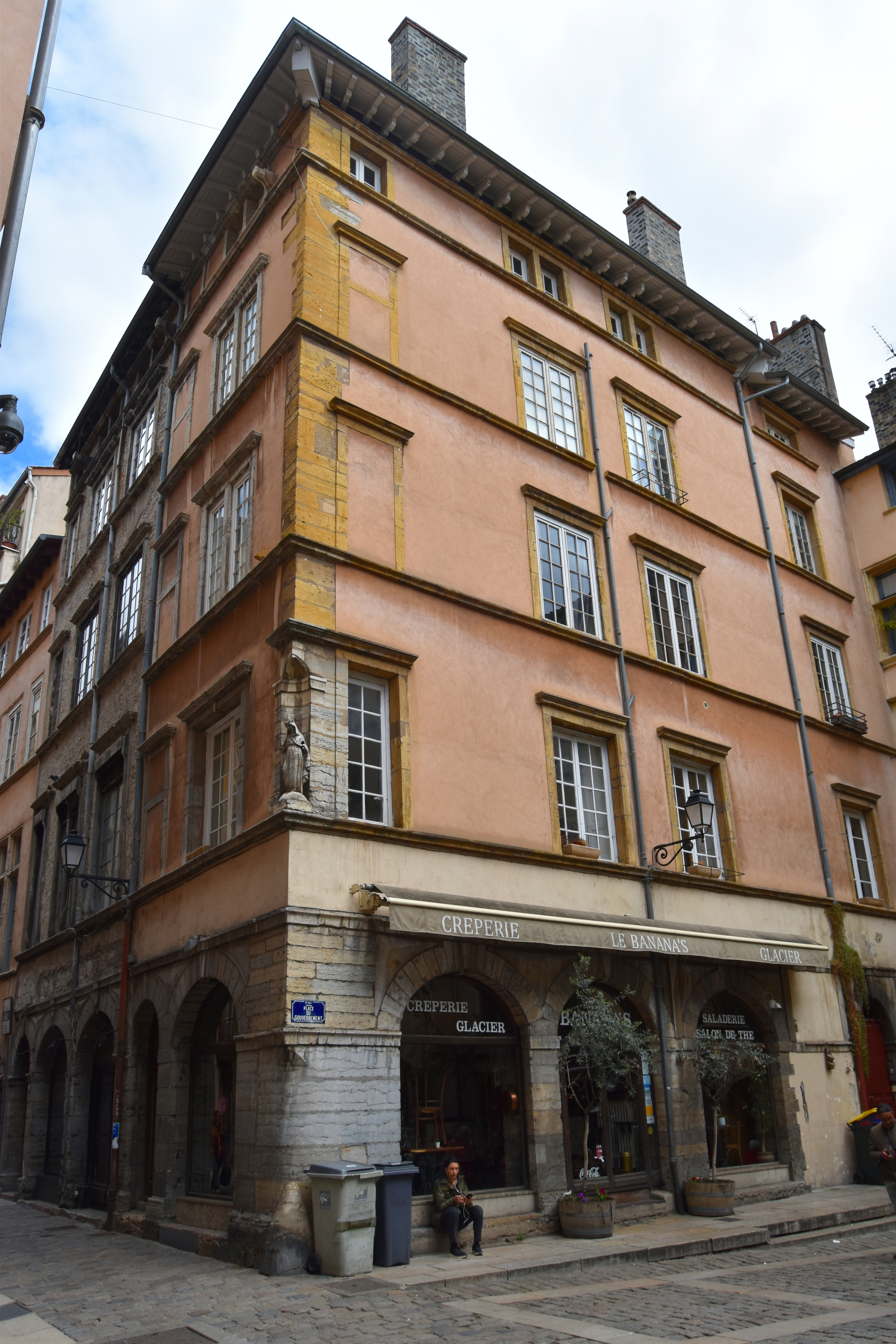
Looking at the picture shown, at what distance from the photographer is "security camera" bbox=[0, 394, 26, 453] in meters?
8.08

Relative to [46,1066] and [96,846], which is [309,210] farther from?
[46,1066]

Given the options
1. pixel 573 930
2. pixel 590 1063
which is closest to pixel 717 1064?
pixel 590 1063

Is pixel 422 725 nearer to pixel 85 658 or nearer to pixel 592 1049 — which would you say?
pixel 592 1049

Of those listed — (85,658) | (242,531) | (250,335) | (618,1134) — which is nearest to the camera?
(618,1134)

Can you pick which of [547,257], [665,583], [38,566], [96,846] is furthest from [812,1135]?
[38,566]

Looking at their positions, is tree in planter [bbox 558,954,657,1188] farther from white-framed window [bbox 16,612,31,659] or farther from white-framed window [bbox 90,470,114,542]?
white-framed window [bbox 16,612,31,659]

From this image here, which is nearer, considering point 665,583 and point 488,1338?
point 488,1338

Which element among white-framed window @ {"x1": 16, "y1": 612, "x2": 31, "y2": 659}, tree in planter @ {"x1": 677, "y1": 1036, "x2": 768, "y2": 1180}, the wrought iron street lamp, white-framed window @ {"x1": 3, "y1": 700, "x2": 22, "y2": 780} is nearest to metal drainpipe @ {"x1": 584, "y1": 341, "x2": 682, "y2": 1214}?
tree in planter @ {"x1": 677, "y1": 1036, "x2": 768, "y2": 1180}

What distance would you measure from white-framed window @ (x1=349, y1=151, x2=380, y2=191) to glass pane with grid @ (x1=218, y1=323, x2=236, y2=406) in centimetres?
285

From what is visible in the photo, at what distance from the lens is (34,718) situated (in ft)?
76.2

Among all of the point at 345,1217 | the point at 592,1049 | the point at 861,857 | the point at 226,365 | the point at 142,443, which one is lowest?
the point at 345,1217

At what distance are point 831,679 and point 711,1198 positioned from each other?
1059 centimetres

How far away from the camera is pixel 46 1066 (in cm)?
1858

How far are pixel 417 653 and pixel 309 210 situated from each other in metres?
6.26
